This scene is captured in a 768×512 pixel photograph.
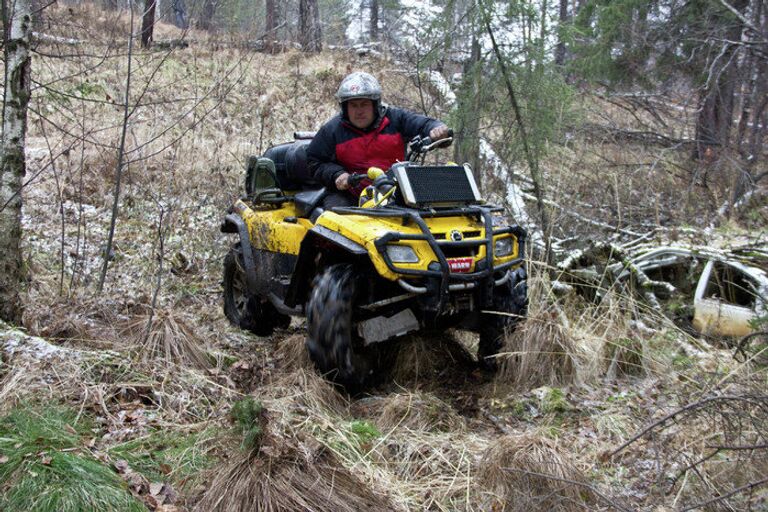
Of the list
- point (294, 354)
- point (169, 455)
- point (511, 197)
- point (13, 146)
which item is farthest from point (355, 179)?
point (511, 197)

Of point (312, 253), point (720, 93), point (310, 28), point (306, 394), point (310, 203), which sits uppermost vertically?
point (310, 28)

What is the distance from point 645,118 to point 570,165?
23.5ft

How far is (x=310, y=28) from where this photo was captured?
17.6 metres


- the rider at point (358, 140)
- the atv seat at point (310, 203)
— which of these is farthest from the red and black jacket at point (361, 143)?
the atv seat at point (310, 203)

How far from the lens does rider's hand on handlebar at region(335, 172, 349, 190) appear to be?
5.67 m

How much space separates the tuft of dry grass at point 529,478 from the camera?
3.16 metres

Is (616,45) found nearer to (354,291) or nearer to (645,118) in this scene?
(645,118)

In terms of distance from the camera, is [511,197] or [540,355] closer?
[540,355]

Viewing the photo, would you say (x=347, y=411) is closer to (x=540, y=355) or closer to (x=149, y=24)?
(x=540, y=355)

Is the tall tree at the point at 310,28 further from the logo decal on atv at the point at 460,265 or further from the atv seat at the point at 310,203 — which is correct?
the logo decal on atv at the point at 460,265

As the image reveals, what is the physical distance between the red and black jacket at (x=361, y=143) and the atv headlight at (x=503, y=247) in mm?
1265

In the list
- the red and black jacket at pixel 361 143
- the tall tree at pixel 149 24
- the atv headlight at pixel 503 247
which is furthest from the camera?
the tall tree at pixel 149 24

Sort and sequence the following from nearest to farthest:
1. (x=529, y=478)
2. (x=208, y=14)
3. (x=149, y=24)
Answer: (x=529, y=478), (x=149, y=24), (x=208, y=14)

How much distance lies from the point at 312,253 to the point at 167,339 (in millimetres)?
1161
